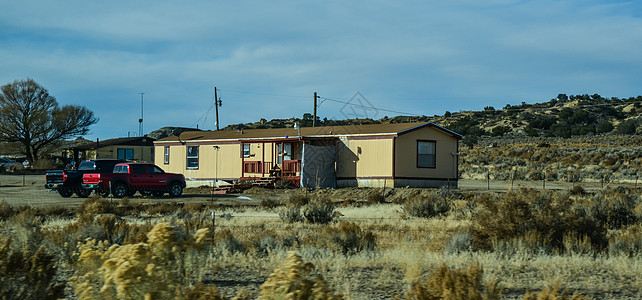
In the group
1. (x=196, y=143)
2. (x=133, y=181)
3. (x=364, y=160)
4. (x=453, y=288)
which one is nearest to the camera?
(x=453, y=288)

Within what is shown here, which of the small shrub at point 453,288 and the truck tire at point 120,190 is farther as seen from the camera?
the truck tire at point 120,190

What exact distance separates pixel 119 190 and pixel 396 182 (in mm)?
11856

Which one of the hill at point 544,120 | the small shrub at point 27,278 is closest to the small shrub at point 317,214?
the small shrub at point 27,278

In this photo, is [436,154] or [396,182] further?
[436,154]

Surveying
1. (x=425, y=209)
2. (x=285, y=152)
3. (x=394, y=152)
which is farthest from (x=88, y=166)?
(x=425, y=209)

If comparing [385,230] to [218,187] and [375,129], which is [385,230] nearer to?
[375,129]

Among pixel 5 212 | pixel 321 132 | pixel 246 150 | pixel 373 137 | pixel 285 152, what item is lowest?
pixel 5 212

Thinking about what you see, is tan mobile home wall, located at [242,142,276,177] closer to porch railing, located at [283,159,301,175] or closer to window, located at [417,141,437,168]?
porch railing, located at [283,159,301,175]

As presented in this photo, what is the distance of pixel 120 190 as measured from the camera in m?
27.0

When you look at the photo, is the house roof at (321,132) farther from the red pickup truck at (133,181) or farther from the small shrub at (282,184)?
the red pickup truck at (133,181)

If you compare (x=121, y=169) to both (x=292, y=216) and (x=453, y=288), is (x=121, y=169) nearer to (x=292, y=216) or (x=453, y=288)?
(x=292, y=216)

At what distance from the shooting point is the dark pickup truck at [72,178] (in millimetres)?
27719

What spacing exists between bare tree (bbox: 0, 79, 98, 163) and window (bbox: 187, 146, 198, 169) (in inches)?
1053

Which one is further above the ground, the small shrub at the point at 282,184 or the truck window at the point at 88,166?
the truck window at the point at 88,166
